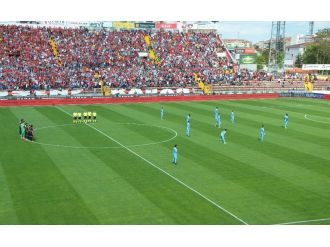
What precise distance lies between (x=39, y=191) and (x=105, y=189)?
2.68 meters

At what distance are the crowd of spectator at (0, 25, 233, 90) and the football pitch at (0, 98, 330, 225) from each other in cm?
2112

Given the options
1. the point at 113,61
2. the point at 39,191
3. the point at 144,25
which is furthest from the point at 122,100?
the point at 39,191

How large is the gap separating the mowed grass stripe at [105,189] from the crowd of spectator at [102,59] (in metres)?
32.1

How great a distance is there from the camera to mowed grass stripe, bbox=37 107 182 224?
1517 centimetres

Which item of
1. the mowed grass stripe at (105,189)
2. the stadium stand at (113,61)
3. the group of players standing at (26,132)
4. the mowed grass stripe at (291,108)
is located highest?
the stadium stand at (113,61)

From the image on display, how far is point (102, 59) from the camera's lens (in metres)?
63.2

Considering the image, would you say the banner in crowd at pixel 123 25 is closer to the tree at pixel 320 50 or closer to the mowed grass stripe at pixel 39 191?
the mowed grass stripe at pixel 39 191

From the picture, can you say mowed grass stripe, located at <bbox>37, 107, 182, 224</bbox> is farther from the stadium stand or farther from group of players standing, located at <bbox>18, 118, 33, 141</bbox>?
the stadium stand

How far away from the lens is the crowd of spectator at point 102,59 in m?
56.8

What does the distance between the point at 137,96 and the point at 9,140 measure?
92.5 ft

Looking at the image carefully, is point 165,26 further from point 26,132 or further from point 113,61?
point 26,132

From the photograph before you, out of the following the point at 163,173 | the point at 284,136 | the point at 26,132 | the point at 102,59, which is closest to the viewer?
the point at 163,173

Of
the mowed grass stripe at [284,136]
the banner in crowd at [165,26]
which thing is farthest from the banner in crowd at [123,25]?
the mowed grass stripe at [284,136]

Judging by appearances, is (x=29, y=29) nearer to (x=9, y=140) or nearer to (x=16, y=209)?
(x=9, y=140)
